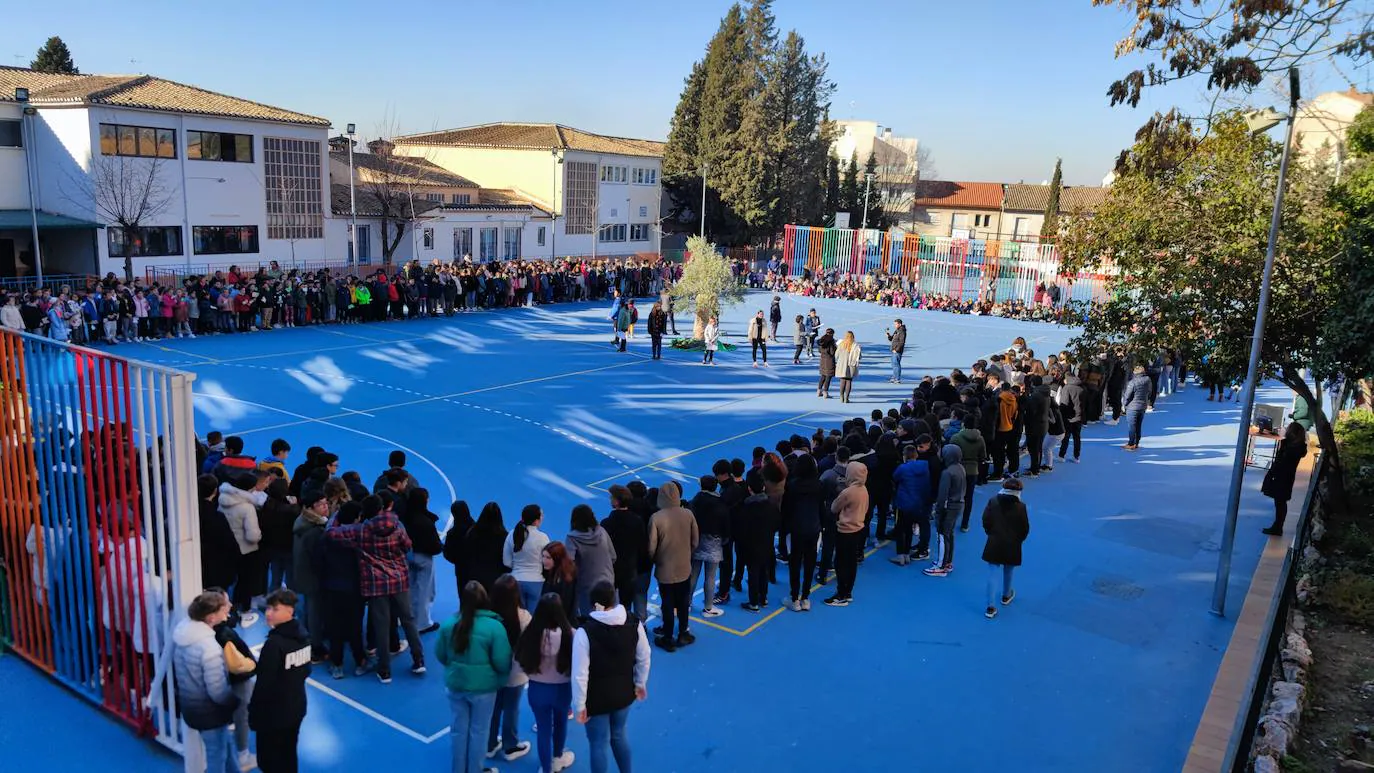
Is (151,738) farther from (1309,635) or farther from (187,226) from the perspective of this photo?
(187,226)

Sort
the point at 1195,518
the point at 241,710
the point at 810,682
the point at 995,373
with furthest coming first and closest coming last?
1. the point at 995,373
2. the point at 1195,518
3. the point at 810,682
4. the point at 241,710

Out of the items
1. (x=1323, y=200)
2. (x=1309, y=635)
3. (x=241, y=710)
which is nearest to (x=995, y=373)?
(x=1323, y=200)

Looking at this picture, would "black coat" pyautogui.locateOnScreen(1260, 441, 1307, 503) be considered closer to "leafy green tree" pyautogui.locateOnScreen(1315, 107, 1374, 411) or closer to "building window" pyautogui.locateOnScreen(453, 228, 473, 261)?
"leafy green tree" pyautogui.locateOnScreen(1315, 107, 1374, 411)

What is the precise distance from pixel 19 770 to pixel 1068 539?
1182 cm

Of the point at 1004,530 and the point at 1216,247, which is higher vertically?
the point at 1216,247

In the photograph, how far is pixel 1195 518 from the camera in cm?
1391

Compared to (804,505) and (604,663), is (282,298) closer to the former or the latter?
(804,505)

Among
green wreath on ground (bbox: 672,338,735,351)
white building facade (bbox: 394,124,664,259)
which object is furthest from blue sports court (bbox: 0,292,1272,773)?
white building facade (bbox: 394,124,664,259)

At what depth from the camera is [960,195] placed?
82312mm

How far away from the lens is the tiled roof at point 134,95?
29.3 metres

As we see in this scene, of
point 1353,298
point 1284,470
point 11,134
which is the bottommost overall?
point 1284,470

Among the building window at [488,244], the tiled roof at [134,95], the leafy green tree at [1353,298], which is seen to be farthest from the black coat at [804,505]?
the building window at [488,244]

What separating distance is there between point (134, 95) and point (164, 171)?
260cm

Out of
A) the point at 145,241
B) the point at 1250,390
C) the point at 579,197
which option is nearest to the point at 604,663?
the point at 1250,390
